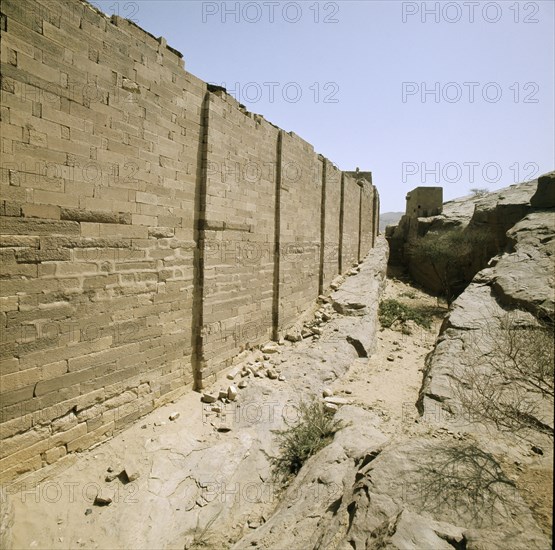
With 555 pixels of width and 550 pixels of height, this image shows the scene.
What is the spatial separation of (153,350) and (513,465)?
4815 mm

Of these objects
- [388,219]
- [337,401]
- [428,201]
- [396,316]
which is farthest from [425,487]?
[388,219]

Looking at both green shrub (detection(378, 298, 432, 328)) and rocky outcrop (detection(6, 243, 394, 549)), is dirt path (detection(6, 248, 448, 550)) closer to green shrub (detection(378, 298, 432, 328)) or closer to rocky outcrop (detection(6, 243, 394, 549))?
rocky outcrop (detection(6, 243, 394, 549))

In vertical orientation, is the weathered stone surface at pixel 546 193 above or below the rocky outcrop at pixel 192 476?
above

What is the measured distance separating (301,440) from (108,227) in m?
4.11

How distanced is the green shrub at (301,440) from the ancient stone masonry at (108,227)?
6.31 ft

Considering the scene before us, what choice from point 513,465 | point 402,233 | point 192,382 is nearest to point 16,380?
point 192,382

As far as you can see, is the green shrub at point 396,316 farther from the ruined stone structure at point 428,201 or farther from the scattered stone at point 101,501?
the ruined stone structure at point 428,201

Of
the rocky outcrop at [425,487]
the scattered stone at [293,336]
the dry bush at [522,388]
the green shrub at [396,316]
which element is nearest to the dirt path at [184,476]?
the rocky outcrop at [425,487]

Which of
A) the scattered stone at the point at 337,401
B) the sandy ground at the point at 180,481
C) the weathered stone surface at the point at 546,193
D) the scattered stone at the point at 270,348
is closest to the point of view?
the sandy ground at the point at 180,481

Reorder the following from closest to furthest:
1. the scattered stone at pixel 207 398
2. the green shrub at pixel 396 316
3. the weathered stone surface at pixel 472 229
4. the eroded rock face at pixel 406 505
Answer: the eroded rock face at pixel 406 505
the scattered stone at pixel 207 398
the green shrub at pixel 396 316
the weathered stone surface at pixel 472 229

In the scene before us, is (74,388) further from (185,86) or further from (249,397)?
(185,86)

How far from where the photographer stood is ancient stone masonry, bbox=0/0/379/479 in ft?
12.7

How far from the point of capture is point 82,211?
14.4 feet

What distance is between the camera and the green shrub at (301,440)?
4.99 metres
